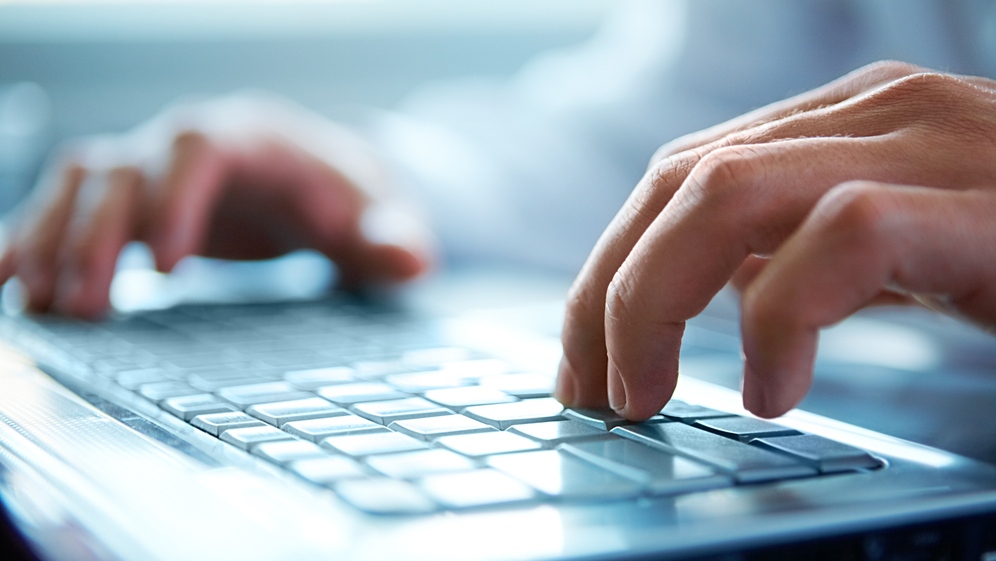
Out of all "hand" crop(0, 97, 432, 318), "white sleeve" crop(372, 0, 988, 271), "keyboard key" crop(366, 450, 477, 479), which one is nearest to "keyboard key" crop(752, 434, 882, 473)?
"keyboard key" crop(366, 450, 477, 479)

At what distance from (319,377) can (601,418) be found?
0.52ft

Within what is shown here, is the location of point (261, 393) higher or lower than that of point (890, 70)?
lower

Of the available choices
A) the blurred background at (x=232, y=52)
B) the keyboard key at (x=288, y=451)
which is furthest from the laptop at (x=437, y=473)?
the blurred background at (x=232, y=52)

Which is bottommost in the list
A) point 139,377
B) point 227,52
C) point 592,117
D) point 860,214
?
point 139,377

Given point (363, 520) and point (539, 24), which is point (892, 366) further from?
point (539, 24)

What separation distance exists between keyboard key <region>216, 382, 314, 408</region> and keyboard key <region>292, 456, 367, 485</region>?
0.11m

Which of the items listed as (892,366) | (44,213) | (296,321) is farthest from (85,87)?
(892,366)

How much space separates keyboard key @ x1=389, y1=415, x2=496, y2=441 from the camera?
0.34 m

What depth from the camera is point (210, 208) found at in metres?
0.87

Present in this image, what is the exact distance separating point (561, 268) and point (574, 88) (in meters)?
0.25

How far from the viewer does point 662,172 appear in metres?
0.39

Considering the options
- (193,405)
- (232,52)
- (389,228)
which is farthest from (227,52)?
(193,405)

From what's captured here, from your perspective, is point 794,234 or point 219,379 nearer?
point 794,234

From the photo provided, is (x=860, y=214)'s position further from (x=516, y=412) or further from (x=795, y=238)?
(x=516, y=412)
